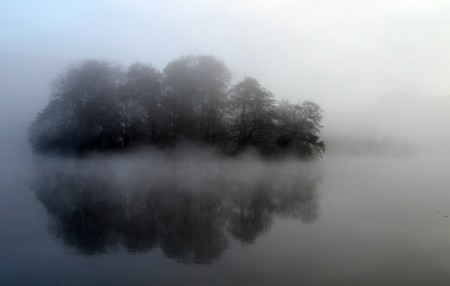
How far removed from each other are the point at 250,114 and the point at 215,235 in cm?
3330

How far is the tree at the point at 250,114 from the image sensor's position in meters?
46.7

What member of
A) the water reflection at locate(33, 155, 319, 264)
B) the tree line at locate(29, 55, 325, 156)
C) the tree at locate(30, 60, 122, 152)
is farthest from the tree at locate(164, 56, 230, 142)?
the water reflection at locate(33, 155, 319, 264)

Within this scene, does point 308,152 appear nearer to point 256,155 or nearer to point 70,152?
point 256,155

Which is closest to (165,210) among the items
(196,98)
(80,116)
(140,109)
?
(196,98)

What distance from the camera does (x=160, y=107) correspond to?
46.7 m

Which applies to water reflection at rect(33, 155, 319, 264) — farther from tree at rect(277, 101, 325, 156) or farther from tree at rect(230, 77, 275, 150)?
tree at rect(277, 101, 325, 156)

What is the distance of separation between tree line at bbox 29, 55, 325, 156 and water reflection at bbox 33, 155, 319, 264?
13.5 meters

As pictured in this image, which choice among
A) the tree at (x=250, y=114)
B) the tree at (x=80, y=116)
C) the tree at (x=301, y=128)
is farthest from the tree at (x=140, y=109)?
the tree at (x=301, y=128)

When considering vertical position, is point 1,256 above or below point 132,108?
below

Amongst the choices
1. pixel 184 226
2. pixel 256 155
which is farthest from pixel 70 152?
pixel 184 226

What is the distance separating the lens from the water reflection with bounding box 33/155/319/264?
13.1m

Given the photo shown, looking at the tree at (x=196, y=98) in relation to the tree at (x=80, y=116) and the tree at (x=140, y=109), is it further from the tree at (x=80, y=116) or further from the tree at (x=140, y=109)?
the tree at (x=80, y=116)

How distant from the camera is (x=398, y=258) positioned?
1234 cm

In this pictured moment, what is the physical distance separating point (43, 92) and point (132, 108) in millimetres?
30214
